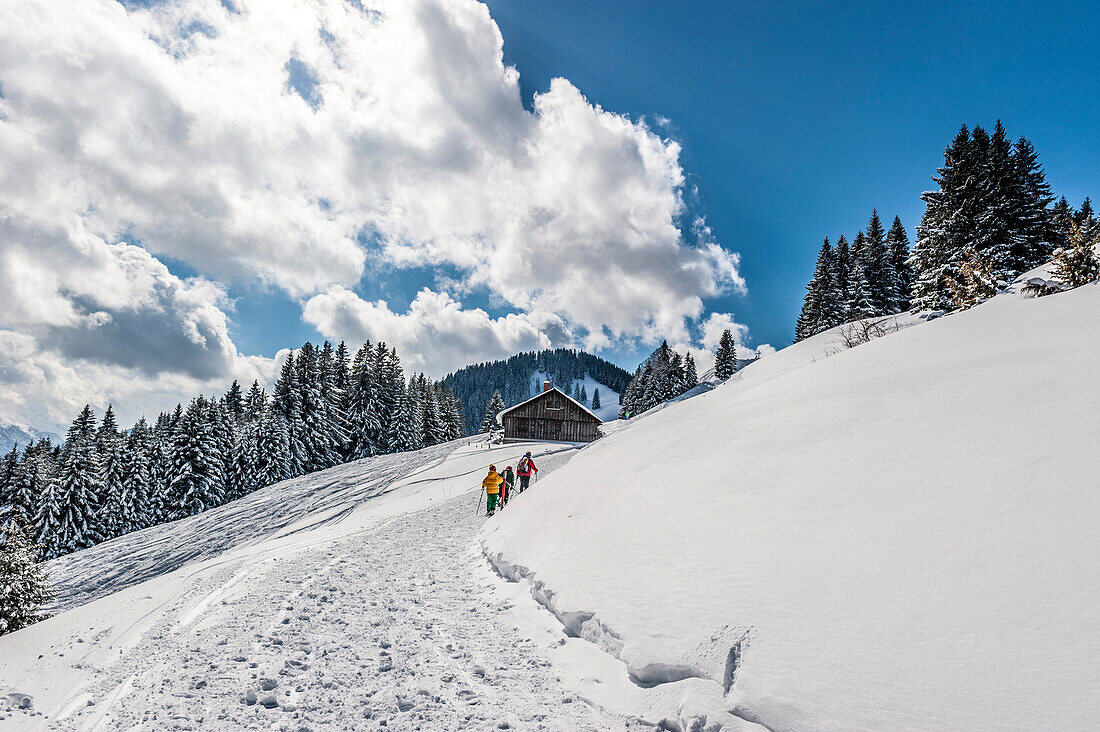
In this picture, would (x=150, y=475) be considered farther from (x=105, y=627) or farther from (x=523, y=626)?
(x=523, y=626)

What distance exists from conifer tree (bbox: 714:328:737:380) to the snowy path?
56.5 meters

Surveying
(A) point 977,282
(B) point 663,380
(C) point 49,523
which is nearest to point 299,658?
(A) point 977,282

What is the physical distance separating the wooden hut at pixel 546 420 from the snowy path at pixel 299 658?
33818 millimetres

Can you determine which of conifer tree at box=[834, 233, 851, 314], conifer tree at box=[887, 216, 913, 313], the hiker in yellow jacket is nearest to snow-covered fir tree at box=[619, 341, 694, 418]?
conifer tree at box=[834, 233, 851, 314]

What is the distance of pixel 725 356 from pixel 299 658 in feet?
204

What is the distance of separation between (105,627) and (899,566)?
27.7 ft

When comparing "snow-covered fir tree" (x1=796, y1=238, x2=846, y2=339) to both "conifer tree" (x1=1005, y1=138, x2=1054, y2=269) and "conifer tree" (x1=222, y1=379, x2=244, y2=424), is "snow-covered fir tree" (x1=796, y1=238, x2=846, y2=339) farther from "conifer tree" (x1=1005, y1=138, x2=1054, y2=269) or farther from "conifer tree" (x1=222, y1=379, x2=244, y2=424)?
"conifer tree" (x1=222, y1=379, x2=244, y2=424)

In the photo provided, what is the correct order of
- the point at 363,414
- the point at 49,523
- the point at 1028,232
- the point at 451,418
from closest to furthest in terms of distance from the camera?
1. the point at 1028,232
2. the point at 49,523
3. the point at 363,414
4. the point at 451,418

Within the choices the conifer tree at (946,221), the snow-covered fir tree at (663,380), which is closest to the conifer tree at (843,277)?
the conifer tree at (946,221)

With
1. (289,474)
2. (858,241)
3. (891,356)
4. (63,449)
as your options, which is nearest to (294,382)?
(289,474)

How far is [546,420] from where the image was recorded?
4250cm

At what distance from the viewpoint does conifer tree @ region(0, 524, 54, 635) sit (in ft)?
32.0

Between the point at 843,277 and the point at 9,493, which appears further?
the point at 843,277

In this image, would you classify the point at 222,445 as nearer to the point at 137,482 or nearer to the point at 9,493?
the point at 137,482
